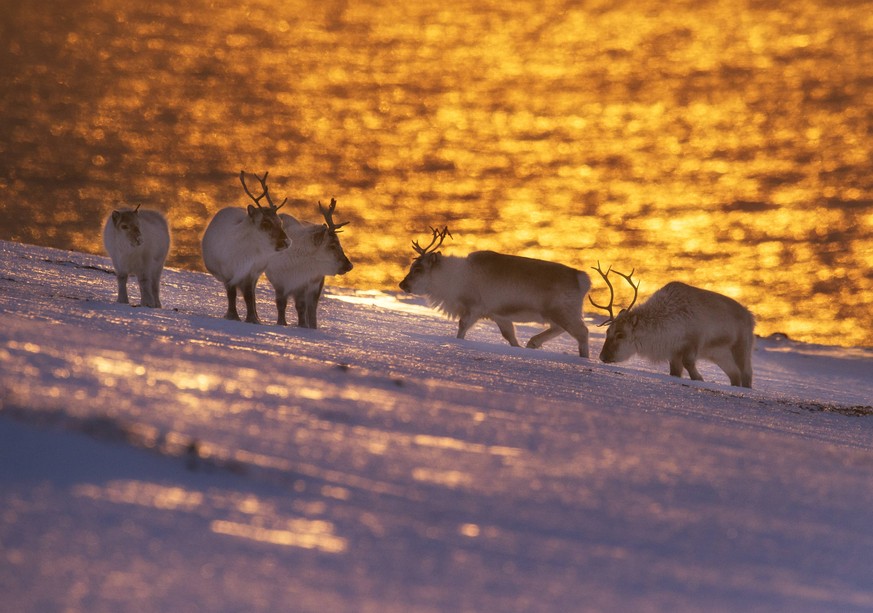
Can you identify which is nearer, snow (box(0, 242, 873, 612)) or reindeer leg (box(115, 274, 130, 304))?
snow (box(0, 242, 873, 612))

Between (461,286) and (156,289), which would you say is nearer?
(156,289)

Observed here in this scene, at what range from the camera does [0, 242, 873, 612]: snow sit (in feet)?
6.15

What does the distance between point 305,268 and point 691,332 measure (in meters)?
3.49

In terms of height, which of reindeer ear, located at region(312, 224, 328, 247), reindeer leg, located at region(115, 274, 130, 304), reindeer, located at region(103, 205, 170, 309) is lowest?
reindeer leg, located at region(115, 274, 130, 304)

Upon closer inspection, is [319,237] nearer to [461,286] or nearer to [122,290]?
[122,290]

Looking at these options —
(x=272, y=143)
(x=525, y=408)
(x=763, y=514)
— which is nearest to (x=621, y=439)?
(x=525, y=408)

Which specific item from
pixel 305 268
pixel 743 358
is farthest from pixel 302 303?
pixel 743 358

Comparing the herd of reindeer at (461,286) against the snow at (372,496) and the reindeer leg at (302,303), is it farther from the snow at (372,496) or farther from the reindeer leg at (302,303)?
the snow at (372,496)

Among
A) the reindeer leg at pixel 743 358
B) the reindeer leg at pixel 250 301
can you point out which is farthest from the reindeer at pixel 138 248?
the reindeer leg at pixel 743 358

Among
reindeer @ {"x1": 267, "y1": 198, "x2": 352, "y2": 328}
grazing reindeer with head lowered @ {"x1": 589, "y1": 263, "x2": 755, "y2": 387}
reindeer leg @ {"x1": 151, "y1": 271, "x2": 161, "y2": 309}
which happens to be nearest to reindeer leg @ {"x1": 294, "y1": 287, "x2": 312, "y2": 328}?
reindeer @ {"x1": 267, "y1": 198, "x2": 352, "y2": 328}

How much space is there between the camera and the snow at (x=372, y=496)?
188cm

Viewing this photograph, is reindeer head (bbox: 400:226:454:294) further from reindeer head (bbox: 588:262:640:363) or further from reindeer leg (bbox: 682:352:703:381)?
reindeer leg (bbox: 682:352:703:381)

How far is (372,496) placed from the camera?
241cm

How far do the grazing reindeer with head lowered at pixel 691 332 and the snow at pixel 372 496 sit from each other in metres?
6.87
